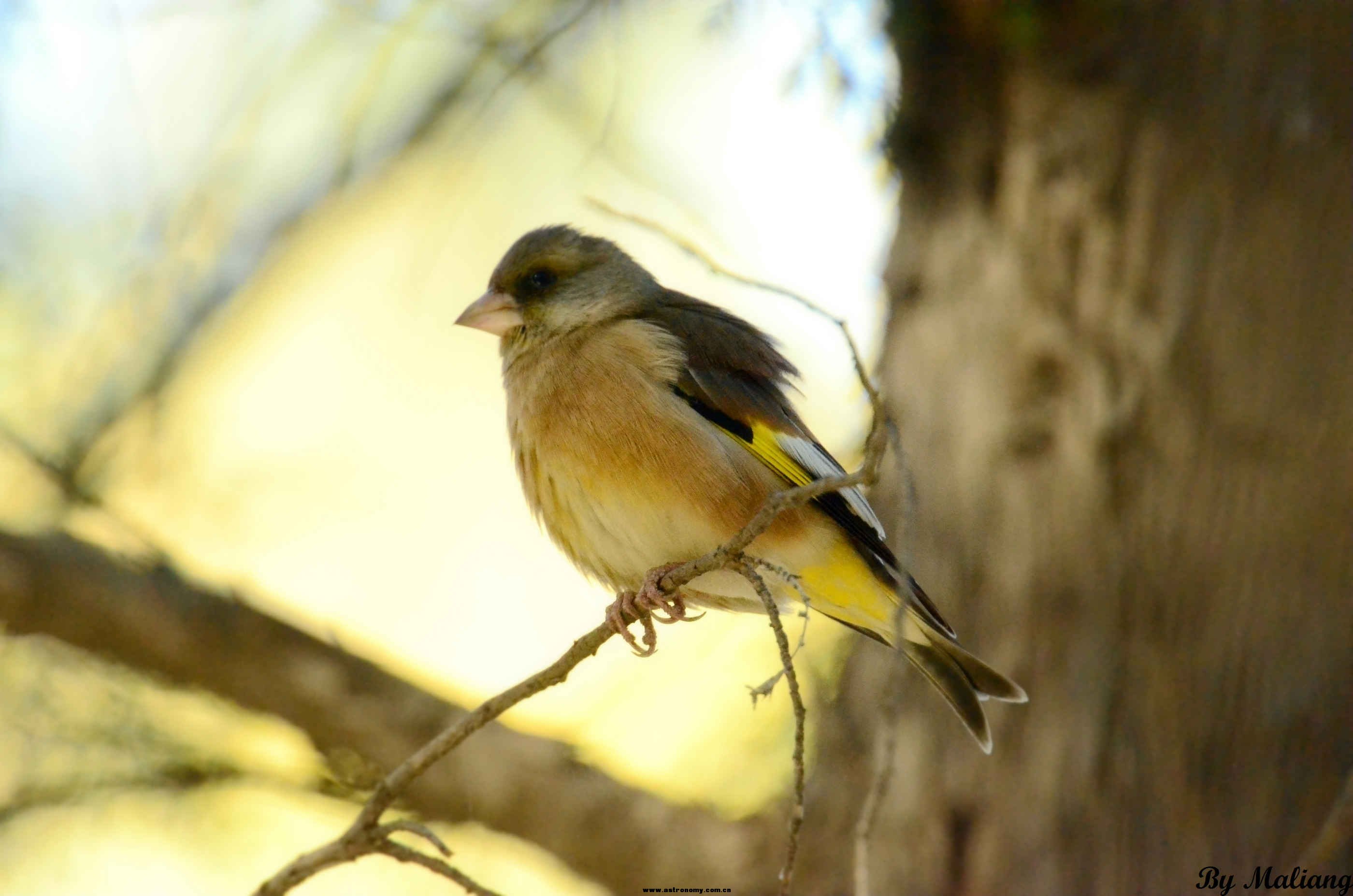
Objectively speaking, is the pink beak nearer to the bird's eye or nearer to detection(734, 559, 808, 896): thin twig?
the bird's eye

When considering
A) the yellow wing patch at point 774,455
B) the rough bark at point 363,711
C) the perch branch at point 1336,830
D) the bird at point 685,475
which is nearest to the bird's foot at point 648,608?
the bird at point 685,475

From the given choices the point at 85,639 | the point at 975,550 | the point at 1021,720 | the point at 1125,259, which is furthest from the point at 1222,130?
the point at 85,639

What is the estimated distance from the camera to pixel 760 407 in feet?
12.7

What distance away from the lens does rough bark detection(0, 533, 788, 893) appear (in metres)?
4.04

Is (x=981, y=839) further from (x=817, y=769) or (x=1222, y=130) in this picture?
(x=1222, y=130)

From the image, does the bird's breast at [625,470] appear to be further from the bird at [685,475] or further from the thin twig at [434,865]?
the thin twig at [434,865]

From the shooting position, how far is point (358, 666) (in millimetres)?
4238

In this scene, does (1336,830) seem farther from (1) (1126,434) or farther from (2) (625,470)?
(1) (1126,434)

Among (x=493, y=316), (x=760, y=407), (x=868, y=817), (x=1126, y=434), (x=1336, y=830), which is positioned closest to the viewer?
(x=868, y=817)

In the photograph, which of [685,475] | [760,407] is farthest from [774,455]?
[685,475]

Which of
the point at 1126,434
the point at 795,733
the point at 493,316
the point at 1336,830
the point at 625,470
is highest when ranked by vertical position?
the point at 493,316

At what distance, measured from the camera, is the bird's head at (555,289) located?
412cm

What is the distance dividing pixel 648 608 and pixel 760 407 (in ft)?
2.50

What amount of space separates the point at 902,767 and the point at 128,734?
2833 mm
